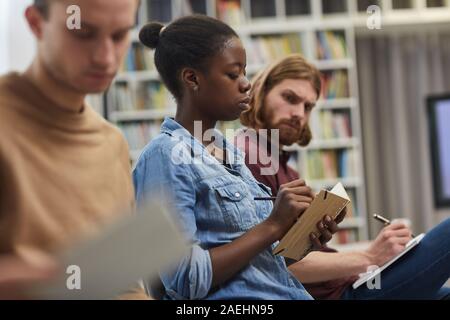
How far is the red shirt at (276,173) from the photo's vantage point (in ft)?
3.92

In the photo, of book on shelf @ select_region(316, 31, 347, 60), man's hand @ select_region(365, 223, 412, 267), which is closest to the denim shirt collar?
man's hand @ select_region(365, 223, 412, 267)

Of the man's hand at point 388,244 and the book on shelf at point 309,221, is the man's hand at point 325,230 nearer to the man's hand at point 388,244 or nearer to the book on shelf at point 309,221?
the book on shelf at point 309,221

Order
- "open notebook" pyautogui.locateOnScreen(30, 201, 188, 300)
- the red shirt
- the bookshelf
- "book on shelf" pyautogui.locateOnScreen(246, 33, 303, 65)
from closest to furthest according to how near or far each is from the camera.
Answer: "open notebook" pyautogui.locateOnScreen(30, 201, 188, 300) < the red shirt < "book on shelf" pyautogui.locateOnScreen(246, 33, 303, 65) < the bookshelf

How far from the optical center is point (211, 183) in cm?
104

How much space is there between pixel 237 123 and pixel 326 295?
1.19 ft

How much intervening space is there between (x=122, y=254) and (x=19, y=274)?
0.12m

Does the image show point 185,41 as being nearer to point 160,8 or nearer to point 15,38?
point 15,38

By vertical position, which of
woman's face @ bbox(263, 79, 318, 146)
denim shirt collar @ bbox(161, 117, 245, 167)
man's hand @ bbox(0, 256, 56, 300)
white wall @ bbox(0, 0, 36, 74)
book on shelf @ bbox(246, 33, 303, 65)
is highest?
book on shelf @ bbox(246, 33, 303, 65)

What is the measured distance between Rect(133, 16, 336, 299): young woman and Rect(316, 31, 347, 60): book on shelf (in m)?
2.64

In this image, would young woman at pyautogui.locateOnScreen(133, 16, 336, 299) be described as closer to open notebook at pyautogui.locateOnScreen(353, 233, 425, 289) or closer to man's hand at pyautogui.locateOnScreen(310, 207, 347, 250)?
man's hand at pyautogui.locateOnScreen(310, 207, 347, 250)

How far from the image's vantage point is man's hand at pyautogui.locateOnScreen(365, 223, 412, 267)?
52.1 inches

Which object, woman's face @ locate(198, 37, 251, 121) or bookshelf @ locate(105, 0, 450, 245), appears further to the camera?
bookshelf @ locate(105, 0, 450, 245)
